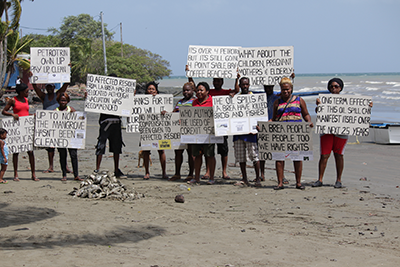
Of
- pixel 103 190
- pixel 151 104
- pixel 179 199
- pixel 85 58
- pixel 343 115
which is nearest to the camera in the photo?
pixel 179 199

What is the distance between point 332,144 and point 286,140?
3.58 feet

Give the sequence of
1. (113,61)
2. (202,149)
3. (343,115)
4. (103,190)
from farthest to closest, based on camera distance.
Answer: (113,61) → (202,149) → (343,115) → (103,190)

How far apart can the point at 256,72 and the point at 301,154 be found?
2.12 m

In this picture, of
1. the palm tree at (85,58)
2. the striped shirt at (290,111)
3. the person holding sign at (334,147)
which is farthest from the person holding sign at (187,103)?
the palm tree at (85,58)

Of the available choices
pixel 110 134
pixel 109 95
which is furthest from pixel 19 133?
pixel 109 95

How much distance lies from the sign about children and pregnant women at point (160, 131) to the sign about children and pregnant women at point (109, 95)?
1.55ft

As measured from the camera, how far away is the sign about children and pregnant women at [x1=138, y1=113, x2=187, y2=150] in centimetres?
945

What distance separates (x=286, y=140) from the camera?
8344 mm

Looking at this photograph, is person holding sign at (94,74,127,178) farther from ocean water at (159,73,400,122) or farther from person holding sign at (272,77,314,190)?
ocean water at (159,73,400,122)

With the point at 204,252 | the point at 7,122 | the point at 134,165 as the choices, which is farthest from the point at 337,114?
the point at 7,122

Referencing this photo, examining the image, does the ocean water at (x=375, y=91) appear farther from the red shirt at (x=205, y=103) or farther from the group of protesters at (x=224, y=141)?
the red shirt at (x=205, y=103)

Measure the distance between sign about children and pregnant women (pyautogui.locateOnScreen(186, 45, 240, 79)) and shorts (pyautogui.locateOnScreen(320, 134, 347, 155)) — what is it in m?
2.46

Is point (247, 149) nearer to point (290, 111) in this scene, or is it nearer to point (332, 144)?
point (290, 111)

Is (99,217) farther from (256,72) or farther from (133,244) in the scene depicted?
(256,72)
